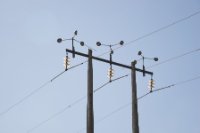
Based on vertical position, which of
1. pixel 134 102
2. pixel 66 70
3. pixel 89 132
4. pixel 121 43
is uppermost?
pixel 121 43

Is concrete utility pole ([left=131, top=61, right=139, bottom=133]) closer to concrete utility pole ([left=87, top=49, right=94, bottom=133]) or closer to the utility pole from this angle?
the utility pole

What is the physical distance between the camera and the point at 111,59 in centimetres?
2308

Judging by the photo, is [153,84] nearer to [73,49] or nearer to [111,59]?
[111,59]

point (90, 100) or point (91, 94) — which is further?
point (91, 94)

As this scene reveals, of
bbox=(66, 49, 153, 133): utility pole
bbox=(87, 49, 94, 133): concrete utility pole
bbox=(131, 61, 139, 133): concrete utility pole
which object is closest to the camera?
bbox=(87, 49, 94, 133): concrete utility pole

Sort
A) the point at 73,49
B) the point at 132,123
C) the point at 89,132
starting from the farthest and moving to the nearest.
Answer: the point at 73,49
the point at 132,123
the point at 89,132

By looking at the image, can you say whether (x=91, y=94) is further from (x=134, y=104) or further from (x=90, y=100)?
(x=134, y=104)

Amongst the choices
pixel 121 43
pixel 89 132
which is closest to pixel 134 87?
pixel 121 43

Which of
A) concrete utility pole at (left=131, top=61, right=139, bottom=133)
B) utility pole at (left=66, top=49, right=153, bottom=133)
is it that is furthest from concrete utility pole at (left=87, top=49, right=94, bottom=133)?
concrete utility pole at (left=131, top=61, right=139, bottom=133)

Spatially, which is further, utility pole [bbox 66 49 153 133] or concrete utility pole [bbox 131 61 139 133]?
concrete utility pole [bbox 131 61 139 133]

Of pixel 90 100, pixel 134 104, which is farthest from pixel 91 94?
pixel 134 104

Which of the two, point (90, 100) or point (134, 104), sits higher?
point (134, 104)

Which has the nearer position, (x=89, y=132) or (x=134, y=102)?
(x=89, y=132)

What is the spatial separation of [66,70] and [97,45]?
2.06m
